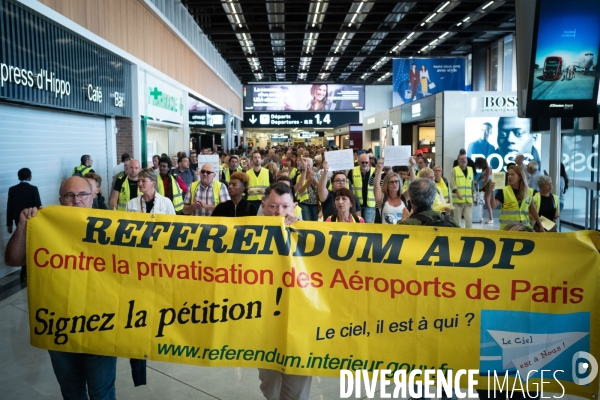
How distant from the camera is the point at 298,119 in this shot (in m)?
43.7

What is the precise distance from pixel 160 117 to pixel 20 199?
28.7ft

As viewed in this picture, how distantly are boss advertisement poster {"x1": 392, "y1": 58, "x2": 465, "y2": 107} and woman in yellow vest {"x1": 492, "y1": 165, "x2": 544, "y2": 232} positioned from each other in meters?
19.1

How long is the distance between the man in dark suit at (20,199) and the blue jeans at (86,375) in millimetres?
5170

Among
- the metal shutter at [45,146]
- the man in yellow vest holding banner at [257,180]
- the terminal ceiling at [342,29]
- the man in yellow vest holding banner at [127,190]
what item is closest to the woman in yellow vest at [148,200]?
the man in yellow vest holding banner at [127,190]

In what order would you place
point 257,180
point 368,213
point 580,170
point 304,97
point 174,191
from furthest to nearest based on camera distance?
point 304,97 → point 580,170 → point 257,180 → point 368,213 → point 174,191

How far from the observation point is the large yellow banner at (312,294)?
9.96 feet

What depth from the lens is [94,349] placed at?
3305 millimetres

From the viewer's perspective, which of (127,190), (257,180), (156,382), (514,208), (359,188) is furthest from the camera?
(257,180)

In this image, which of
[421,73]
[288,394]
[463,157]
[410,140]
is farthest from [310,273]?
[421,73]

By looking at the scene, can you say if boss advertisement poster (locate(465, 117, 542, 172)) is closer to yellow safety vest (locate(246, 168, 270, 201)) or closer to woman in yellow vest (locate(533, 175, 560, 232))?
yellow safety vest (locate(246, 168, 270, 201))

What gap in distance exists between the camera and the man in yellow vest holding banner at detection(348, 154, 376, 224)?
31.8 ft

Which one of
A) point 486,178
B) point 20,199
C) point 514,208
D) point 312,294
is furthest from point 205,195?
point 486,178

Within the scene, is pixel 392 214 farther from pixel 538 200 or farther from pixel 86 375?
pixel 86 375

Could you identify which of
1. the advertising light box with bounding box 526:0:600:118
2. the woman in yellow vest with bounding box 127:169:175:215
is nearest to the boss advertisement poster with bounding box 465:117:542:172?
the advertising light box with bounding box 526:0:600:118
